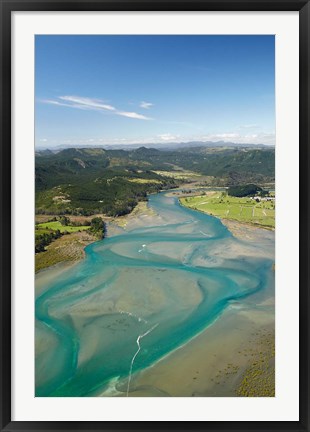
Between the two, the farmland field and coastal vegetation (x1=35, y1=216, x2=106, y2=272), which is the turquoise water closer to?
coastal vegetation (x1=35, y1=216, x2=106, y2=272)

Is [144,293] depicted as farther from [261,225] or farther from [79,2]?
[79,2]

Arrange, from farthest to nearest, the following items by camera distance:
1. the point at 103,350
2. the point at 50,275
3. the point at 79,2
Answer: the point at 50,275
the point at 103,350
the point at 79,2

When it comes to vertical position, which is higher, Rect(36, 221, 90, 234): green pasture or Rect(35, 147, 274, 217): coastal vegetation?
Rect(35, 147, 274, 217): coastal vegetation

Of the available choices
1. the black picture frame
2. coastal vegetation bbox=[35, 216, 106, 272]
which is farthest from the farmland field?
the black picture frame

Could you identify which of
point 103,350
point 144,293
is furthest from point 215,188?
point 103,350

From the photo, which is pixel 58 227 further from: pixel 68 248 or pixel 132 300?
pixel 132 300

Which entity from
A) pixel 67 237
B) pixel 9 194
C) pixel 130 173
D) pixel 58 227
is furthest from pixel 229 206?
pixel 9 194

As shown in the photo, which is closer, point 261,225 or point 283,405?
point 283,405
